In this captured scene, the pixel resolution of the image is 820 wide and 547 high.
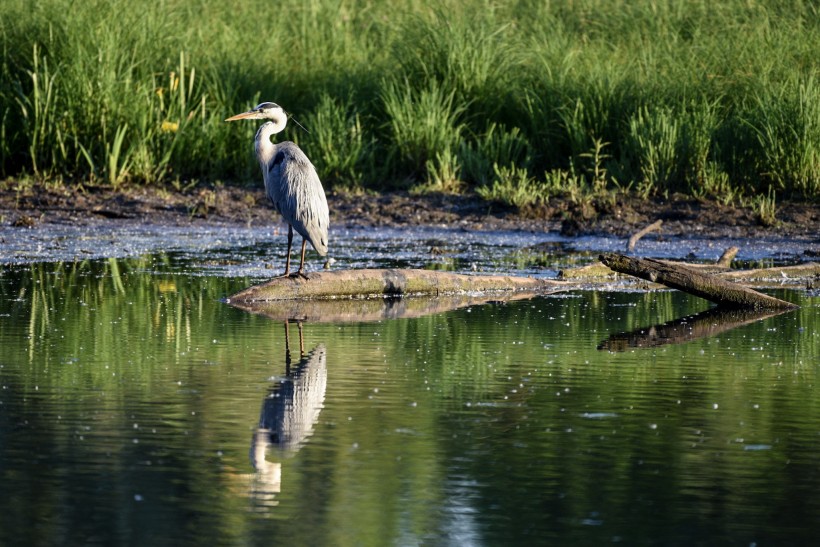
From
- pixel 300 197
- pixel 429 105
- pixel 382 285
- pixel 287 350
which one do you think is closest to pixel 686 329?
pixel 382 285

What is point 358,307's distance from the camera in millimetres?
9109

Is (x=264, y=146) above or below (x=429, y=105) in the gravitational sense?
below

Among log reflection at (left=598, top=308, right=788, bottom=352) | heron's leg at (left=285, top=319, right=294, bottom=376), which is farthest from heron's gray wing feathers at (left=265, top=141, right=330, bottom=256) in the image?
log reflection at (left=598, top=308, right=788, bottom=352)

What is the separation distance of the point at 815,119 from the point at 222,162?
19.9 feet

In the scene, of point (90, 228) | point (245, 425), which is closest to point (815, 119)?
point (90, 228)

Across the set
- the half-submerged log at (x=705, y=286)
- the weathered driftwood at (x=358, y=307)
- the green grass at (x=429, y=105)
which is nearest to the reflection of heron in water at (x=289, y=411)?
the weathered driftwood at (x=358, y=307)

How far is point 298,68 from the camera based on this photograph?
16797 mm

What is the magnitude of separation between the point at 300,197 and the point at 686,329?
2764 millimetres

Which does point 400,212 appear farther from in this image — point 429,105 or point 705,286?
point 705,286

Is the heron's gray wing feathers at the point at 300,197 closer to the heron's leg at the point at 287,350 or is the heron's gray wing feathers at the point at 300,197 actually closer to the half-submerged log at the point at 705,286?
the heron's leg at the point at 287,350

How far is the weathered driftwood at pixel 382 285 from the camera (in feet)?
29.6

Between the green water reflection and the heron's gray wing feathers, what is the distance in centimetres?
109

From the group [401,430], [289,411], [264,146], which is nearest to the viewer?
[401,430]

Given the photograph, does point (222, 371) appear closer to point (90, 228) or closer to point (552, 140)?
point (90, 228)
